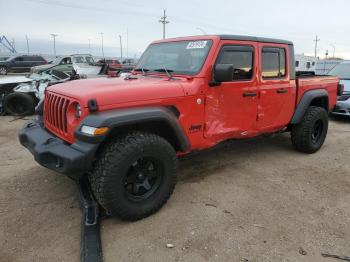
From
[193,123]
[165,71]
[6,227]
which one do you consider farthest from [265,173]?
[6,227]

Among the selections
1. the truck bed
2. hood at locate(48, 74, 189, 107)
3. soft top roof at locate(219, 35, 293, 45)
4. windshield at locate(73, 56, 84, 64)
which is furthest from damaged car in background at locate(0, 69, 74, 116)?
windshield at locate(73, 56, 84, 64)

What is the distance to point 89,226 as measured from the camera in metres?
3.00

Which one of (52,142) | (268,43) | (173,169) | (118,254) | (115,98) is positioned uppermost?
(268,43)

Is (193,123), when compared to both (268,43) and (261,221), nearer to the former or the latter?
(261,221)

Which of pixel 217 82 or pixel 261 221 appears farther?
pixel 217 82

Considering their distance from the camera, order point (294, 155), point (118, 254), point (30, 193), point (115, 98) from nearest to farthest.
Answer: point (118, 254), point (115, 98), point (30, 193), point (294, 155)

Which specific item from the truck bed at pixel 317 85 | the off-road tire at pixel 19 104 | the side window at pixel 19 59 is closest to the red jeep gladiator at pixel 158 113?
the truck bed at pixel 317 85

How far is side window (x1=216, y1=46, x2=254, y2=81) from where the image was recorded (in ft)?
12.7

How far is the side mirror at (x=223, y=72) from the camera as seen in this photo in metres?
3.40

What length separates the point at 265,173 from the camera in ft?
14.8

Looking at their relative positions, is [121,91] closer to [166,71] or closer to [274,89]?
[166,71]

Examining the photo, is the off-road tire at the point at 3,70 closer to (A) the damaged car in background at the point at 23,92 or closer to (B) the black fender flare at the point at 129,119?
(A) the damaged car in background at the point at 23,92

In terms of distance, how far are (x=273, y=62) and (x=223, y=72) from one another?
1481 millimetres

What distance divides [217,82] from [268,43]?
54.4 inches
